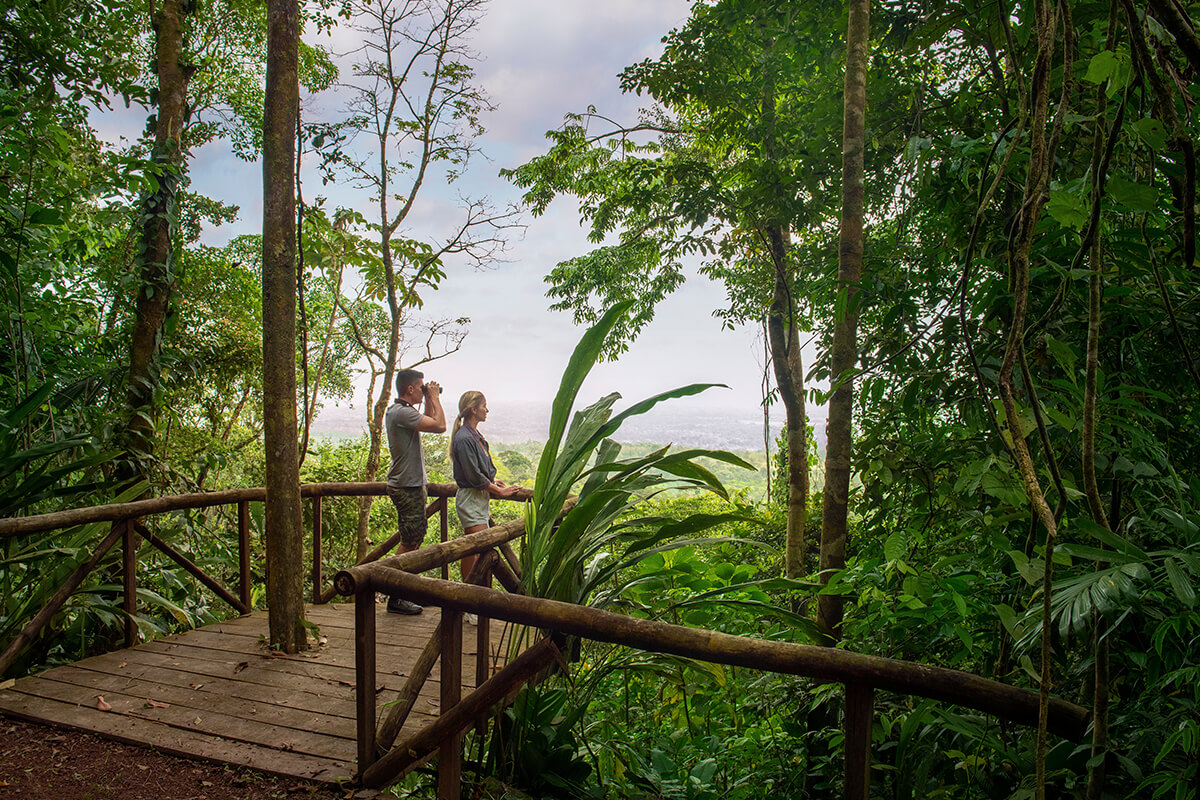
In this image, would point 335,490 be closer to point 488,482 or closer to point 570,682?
point 488,482

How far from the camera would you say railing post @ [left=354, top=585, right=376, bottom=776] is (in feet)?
5.83

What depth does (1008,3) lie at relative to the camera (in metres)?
1.60

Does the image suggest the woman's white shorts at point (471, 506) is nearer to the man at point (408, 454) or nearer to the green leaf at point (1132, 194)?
the man at point (408, 454)

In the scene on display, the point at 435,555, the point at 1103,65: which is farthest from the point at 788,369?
the point at 1103,65

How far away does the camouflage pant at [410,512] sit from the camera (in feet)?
11.6

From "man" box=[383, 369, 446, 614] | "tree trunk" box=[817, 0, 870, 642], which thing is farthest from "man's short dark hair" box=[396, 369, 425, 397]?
"tree trunk" box=[817, 0, 870, 642]

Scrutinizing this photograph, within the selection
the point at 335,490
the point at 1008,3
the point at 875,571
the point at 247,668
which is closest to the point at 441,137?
the point at 335,490

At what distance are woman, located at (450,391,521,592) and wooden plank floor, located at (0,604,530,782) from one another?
A: 631 mm

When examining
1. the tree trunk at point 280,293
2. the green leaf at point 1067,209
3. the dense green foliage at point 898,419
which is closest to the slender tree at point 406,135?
the dense green foliage at point 898,419

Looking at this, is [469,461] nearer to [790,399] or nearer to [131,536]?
[131,536]

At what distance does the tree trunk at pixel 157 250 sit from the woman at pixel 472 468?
1.68m

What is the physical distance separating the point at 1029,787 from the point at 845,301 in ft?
4.06

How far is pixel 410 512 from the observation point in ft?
11.6

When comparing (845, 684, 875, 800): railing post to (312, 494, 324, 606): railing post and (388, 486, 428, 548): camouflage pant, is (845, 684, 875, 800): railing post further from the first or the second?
(312, 494, 324, 606): railing post
